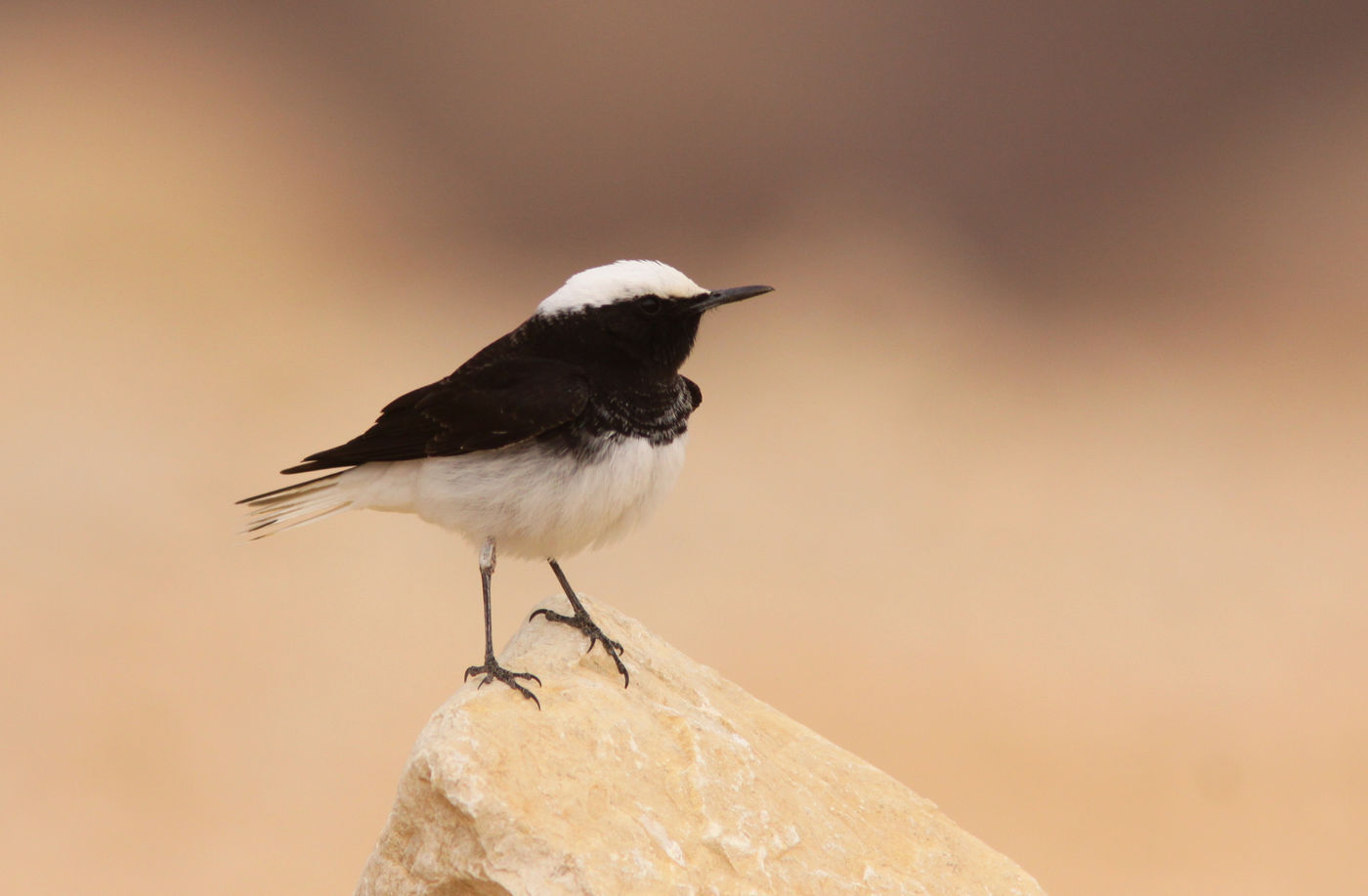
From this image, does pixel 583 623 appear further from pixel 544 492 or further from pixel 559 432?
pixel 559 432

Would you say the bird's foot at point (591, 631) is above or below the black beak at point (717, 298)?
below

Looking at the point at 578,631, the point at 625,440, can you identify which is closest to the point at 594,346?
the point at 625,440

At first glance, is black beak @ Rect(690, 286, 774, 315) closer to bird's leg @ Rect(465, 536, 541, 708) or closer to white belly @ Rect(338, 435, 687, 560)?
white belly @ Rect(338, 435, 687, 560)

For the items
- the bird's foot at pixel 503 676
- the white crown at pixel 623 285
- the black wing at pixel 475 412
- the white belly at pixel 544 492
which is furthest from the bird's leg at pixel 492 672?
the white crown at pixel 623 285

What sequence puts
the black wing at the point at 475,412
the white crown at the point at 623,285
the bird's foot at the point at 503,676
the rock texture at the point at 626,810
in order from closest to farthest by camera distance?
the rock texture at the point at 626,810, the bird's foot at the point at 503,676, the black wing at the point at 475,412, the white crown at the point at 623,285

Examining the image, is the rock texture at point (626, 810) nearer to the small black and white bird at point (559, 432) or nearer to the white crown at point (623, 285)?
the small black and white bird at point (559, 432)

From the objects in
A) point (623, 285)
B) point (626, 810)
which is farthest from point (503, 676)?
point (623, 285)
